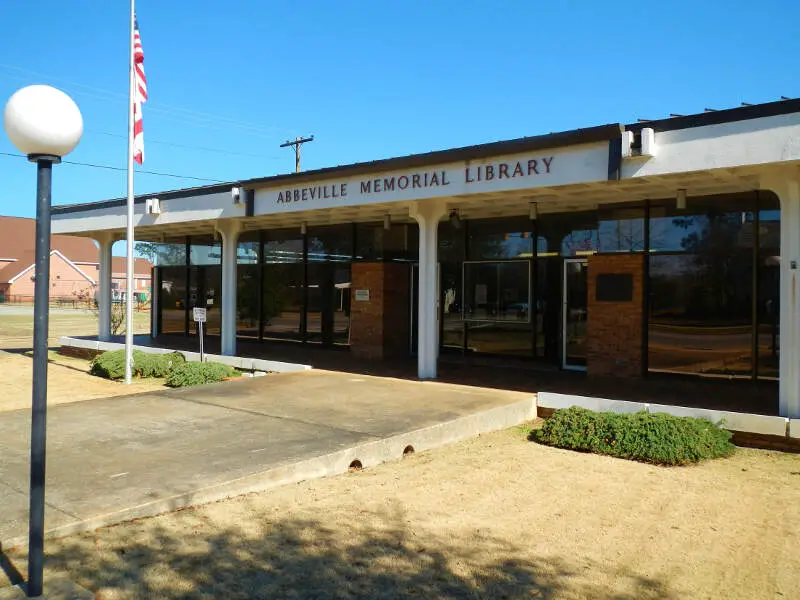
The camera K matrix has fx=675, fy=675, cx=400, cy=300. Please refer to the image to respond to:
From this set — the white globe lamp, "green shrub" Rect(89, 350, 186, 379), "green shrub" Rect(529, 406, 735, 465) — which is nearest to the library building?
"green shrub" Rect(529, 406, 735, 465)

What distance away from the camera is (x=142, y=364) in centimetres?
1318

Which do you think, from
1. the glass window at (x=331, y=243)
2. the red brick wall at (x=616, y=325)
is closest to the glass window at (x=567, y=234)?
the red brick wall at (x=616, y=325)

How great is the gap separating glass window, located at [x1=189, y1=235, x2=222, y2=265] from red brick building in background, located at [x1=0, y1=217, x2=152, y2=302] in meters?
54.6

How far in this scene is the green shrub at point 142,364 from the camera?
13.2 metres

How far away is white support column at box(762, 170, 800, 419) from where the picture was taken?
7.59m

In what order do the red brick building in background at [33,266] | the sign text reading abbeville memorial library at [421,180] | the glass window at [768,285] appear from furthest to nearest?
the red brick building in background at [33,266] → the glass window at [768,285] → the sign text reading abbeville memorial library at [421,180]

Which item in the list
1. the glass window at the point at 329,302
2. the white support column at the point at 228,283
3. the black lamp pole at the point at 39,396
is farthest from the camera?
the glass window at the point at 329,302

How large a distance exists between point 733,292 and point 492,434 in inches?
189

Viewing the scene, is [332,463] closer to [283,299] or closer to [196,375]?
[196,375]

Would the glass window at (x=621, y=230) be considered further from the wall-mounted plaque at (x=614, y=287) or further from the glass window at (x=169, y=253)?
the glass window at (x=169, y=253)

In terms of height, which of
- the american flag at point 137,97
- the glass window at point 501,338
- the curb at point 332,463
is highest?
the american flag at point 137,97

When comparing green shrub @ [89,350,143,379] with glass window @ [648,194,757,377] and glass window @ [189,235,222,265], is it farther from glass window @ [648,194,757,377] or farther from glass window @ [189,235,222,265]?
glass window @ [648,194,757,377]

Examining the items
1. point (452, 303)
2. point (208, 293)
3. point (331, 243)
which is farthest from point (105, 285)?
point (452, 303)

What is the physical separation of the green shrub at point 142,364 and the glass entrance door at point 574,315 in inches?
294
